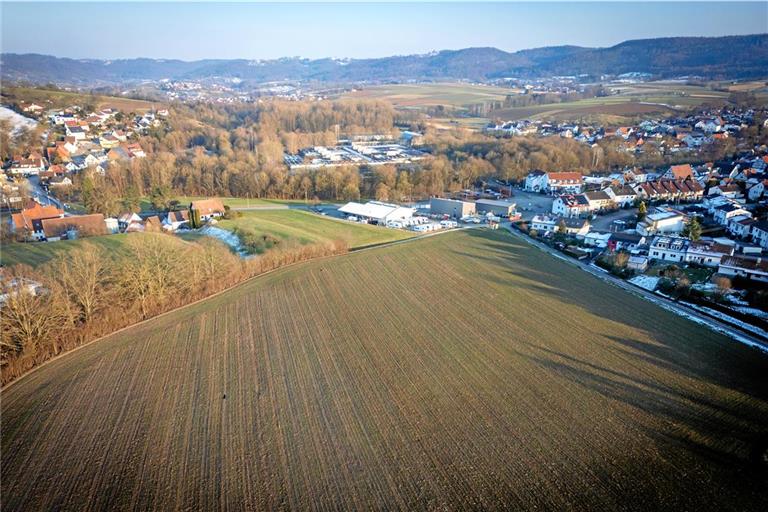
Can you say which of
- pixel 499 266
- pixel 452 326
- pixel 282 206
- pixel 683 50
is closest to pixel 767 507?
pixel 452 326

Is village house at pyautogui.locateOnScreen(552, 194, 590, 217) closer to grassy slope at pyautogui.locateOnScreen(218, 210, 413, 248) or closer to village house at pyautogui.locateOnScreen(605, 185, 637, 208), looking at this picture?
village house at pyautogui.locateOnScreen(605, 185, 637, 208)

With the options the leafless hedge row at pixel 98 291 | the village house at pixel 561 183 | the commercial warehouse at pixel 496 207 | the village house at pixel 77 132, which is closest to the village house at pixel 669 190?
the village house at pixel 561 183

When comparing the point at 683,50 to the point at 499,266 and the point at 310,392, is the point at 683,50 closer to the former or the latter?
the point at 499,266

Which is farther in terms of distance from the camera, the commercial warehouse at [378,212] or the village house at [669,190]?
the village house at [669,190]

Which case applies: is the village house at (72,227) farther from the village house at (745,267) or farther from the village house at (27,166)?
the village house at (745,267)

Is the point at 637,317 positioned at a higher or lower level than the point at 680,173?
lower

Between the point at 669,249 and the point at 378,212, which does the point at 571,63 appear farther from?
the point at 669,249

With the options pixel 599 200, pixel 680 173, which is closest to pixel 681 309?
pixel 599 200
